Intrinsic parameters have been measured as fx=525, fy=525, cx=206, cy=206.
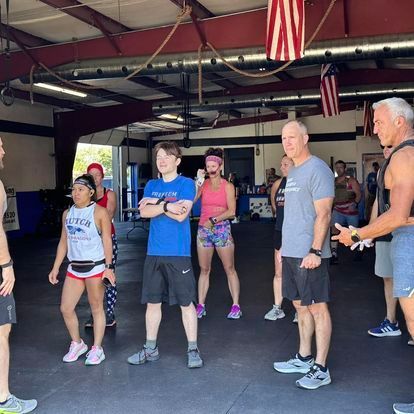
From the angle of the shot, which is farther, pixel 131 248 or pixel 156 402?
pixel 131 248

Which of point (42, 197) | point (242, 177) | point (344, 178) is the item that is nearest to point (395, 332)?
point (344, 178)

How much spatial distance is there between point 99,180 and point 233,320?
1730 mm

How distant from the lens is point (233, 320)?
4723mm

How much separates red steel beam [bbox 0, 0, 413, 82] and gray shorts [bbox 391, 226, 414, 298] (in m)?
4.53

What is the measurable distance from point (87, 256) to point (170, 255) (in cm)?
58

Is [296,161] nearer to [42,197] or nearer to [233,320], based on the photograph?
[233,320]

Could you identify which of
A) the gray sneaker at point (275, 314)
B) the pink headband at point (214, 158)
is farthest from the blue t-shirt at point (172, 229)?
the gray sneaker at point (275, 314)

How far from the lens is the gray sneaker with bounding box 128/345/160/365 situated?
11.8 ft

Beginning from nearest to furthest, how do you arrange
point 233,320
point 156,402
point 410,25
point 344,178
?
point 156,402 → point 233,320 → point 410,25 → point 344,178

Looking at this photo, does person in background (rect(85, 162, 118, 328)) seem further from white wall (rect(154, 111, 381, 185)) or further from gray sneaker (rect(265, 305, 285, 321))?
white wall (rect(154, 111, 381, 185))

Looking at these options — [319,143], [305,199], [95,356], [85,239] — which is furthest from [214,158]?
[319,143]

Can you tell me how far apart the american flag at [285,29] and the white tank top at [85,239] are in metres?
2.85

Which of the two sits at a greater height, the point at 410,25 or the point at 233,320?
the point at 410,25

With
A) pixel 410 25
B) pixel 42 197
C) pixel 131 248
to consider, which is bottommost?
pixel 131 248
